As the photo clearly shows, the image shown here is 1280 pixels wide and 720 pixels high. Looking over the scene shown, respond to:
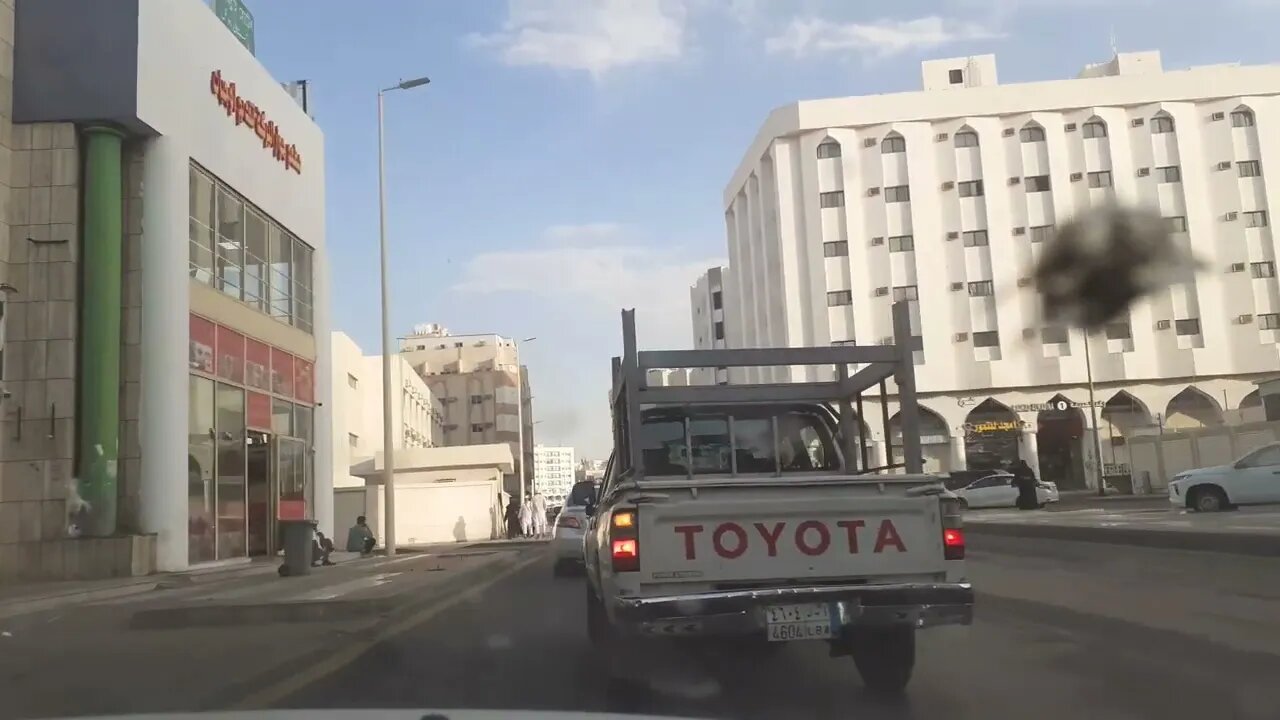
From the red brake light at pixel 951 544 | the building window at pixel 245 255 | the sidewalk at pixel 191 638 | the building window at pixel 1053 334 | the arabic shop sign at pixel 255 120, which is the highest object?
the arabic shop sign at pixel 255 120

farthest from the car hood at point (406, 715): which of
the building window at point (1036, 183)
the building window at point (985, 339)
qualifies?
the building window at point (1036, 183)

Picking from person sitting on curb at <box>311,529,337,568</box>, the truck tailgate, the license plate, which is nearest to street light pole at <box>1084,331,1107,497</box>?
person sitting on curb at <box>311,529,337,568</box>

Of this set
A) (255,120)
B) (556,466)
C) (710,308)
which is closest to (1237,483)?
(255,120)

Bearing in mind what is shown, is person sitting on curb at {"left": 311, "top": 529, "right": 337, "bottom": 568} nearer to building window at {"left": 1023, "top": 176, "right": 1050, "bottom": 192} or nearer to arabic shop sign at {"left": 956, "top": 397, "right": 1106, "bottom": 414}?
arabic shop sign at {"left": 956, "top": 397, "right": 1106, "bottom": 414}

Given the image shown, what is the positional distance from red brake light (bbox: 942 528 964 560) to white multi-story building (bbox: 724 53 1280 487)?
3967 cm

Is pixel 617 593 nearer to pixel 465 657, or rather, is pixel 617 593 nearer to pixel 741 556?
pixel 741 556

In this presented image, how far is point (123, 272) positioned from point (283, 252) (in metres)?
6.41

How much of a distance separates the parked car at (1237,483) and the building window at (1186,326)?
1058 inches

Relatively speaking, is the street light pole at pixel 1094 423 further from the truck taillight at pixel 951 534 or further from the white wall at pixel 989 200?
the truck taillight at pixel 951 534

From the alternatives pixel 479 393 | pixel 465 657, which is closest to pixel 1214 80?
pixel 465 657

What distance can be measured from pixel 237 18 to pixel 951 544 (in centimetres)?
2050

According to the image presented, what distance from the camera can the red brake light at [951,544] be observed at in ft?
19.2

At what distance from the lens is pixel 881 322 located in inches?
1976

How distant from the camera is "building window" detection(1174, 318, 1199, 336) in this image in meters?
46.9
